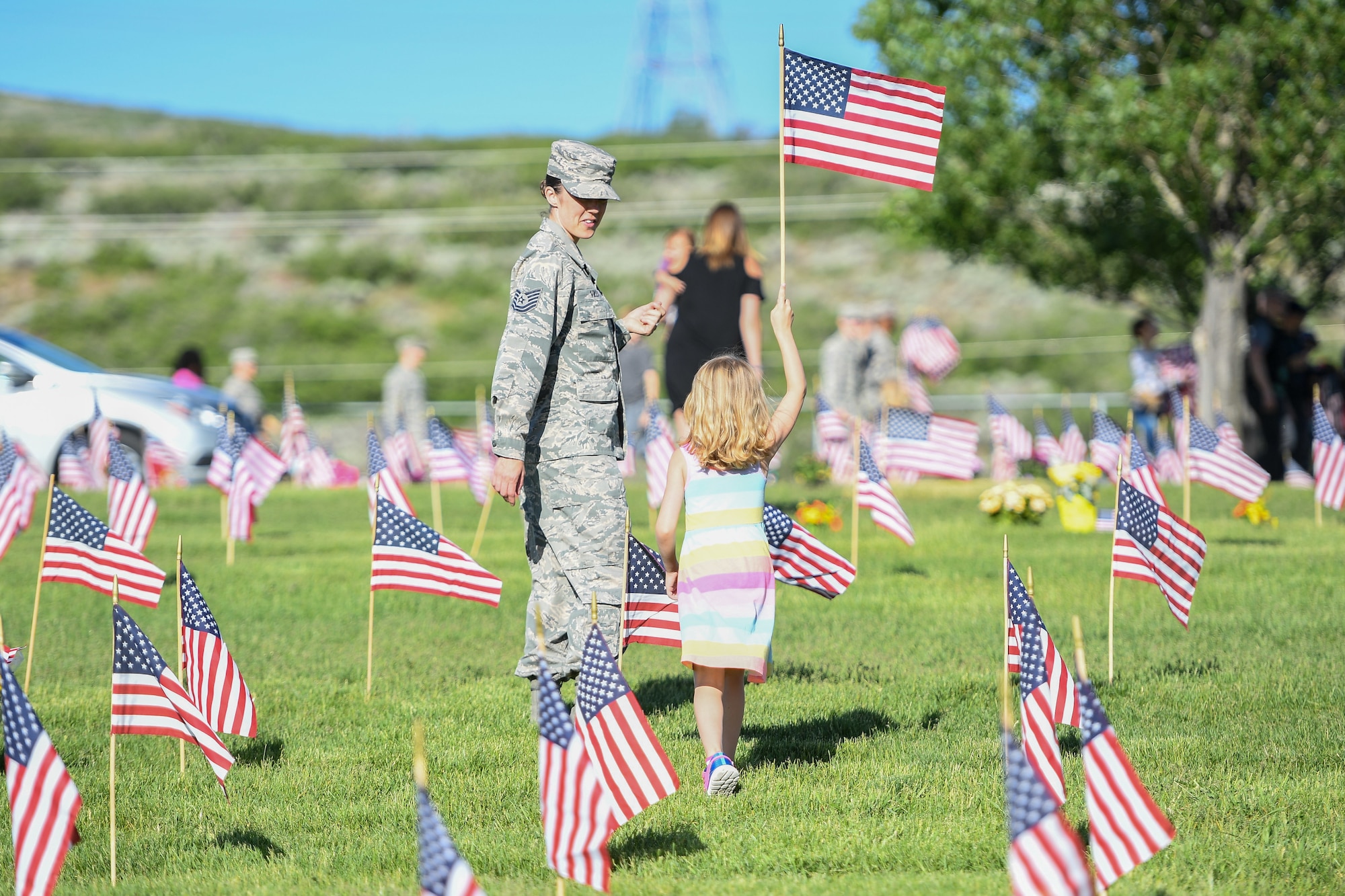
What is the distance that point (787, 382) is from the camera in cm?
555

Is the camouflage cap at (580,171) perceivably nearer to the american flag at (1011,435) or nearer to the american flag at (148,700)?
the american flag at (148,700)

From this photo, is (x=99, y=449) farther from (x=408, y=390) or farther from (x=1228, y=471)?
(x=1228, y=471)

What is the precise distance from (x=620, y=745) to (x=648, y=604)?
1.70 m

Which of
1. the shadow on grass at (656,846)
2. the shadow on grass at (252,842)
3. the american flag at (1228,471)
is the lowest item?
the shadow on grass at (252,842)

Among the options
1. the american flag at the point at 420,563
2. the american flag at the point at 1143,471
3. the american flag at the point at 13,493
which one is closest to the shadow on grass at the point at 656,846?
the american flag at the point at 420,563

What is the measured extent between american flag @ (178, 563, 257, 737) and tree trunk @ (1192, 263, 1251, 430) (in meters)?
15.6

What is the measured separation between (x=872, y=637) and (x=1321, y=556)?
4.08 meters

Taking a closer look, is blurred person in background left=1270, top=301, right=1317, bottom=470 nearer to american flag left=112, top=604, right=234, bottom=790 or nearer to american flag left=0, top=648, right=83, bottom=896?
american flag left=112, top=604, right=234, bottom=790

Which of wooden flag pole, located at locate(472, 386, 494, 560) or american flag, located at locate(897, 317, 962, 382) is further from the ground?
american flag, located at locate(897, 317, 962, 382)

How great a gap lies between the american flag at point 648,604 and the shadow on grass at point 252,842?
1.61 m

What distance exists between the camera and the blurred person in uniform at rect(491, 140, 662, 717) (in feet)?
18.8

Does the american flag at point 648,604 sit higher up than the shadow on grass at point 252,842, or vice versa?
the american flag at point 648,604

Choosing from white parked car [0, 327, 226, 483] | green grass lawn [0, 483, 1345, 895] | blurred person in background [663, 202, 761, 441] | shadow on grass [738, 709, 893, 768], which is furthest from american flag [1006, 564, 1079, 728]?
white parked car [0, 327, 226, 483]

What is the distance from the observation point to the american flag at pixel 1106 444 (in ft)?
43.0
